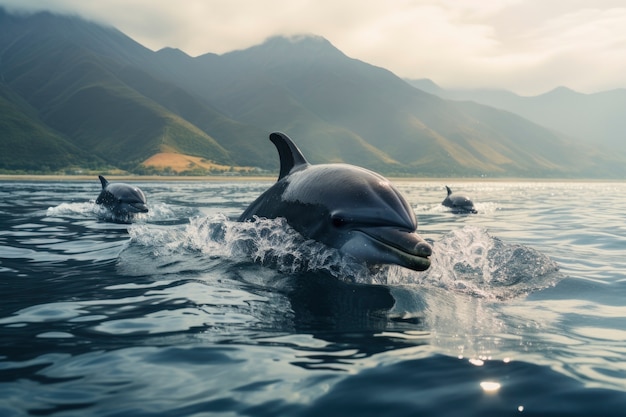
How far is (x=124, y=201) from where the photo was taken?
1778cm

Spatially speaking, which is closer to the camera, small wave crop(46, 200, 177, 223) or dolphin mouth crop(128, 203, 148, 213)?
dolphin mouth crop(128, 203, 148, 213)

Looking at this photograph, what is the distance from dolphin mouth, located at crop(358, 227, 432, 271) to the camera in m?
5.88

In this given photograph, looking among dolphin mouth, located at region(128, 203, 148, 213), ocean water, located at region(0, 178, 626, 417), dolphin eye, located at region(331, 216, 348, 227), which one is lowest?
ocean water, located at region(0, 178, 626, 417)

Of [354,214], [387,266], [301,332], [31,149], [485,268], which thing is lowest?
[301,332]

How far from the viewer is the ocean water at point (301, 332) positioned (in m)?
3.29

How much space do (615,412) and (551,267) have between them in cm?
594

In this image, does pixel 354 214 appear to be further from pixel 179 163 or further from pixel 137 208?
pixel 179 163

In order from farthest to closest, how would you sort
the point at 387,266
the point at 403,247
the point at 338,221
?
the point at 387,266, the point at 338,221, the point at 403,247

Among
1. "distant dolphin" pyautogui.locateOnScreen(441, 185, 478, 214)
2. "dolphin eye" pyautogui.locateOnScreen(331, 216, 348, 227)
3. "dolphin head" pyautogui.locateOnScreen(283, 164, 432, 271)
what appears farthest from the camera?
"distant dolphin" pyautogui.locateOnScreen(441, 185, 478, 214)

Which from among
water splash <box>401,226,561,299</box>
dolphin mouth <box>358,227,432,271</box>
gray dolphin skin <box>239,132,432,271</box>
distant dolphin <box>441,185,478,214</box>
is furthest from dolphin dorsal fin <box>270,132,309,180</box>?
distant dolphin <box>441,185,478,214</box>

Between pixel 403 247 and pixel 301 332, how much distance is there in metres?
1.85

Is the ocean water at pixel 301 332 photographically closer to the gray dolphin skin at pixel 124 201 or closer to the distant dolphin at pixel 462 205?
the gray dolphin skin at pixel 124 201

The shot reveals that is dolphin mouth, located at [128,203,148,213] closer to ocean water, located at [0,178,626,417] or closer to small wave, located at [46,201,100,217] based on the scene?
small wave, located at [46,201,100,217]

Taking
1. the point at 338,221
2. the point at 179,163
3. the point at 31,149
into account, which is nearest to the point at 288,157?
the point at 338,221
